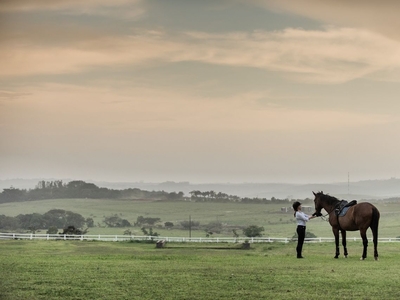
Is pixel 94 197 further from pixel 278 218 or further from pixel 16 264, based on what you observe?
pixel 16 264

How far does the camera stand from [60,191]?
400 ft

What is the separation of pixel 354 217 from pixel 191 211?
322ft

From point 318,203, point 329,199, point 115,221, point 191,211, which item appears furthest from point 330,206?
point 191,211

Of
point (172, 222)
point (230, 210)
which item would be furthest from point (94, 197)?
point (172, 222)

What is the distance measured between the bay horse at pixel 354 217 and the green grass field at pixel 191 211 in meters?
65.1

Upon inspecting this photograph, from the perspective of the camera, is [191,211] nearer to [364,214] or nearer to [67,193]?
[67,193]

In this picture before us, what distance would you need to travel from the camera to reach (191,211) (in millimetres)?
115188

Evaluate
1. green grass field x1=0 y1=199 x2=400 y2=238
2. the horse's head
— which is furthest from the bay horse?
green grass field x1=0 y1=199 x2=400 y2=238

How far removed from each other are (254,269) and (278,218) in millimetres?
90799

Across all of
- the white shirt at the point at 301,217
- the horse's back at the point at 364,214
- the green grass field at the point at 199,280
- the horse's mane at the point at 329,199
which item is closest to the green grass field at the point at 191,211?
the horse's mane at the point at 329,199

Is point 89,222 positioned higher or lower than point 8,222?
lower

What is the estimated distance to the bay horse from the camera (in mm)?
17250

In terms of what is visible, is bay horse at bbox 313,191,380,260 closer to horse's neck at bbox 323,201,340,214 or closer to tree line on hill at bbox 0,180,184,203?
horse's neck at bbox 323,201,340,214

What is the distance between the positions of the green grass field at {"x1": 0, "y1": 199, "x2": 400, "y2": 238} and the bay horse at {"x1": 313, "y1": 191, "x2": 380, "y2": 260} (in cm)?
6506
